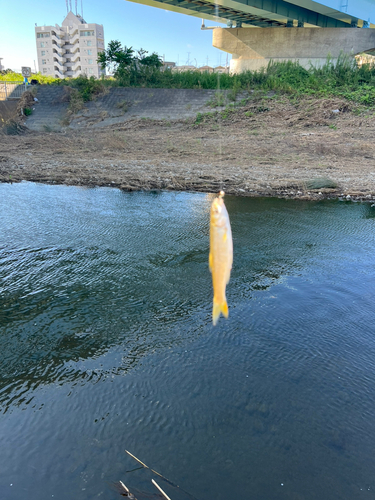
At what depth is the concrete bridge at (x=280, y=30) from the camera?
20906 mm

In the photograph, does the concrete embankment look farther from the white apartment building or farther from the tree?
the white apartment building

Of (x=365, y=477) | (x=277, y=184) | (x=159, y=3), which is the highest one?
(x=159, y=3)

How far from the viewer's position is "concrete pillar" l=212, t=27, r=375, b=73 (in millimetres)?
24016

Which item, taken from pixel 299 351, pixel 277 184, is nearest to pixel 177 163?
pixel 277 184

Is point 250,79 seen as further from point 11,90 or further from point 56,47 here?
point 56,47

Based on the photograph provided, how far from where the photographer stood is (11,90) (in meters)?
26.1

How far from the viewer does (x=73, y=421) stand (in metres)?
3.13

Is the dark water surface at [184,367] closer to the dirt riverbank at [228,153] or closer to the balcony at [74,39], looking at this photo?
the dirt riverbank at [228,153]

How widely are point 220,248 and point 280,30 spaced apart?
2811cm

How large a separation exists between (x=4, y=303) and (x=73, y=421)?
7.40 ft

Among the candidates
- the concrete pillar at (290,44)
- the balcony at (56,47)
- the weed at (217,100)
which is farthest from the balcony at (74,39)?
the weed at (217,100)

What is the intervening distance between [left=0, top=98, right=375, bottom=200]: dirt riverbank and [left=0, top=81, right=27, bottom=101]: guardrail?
7849 millimetres

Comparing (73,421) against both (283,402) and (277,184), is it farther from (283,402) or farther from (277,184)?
(277,184)

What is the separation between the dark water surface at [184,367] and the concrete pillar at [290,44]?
22.2m
